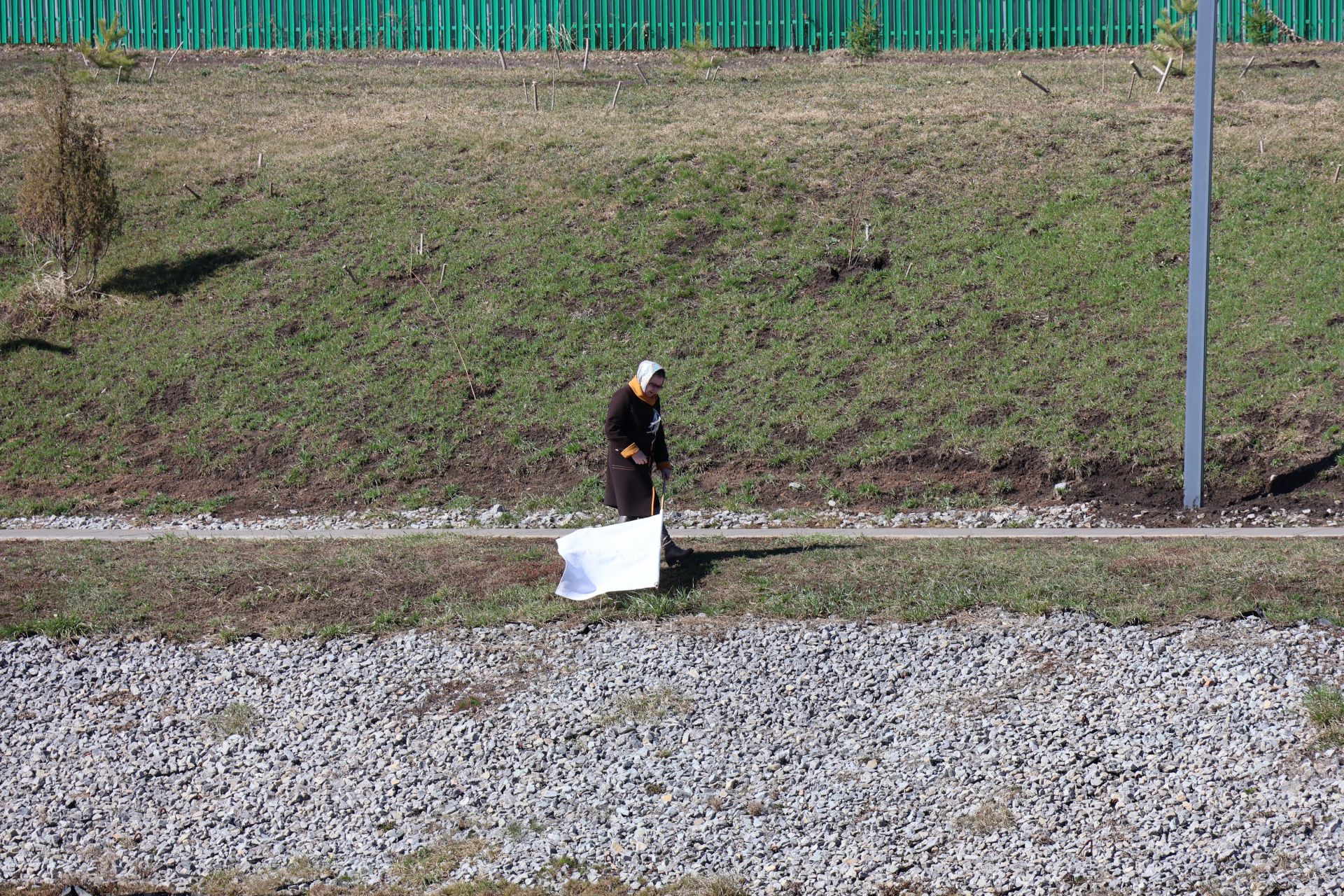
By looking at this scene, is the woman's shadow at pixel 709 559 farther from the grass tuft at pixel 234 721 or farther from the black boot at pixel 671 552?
the grass tuft at pixel 234 721

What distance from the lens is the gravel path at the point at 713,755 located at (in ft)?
19.6

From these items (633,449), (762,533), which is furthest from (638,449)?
(762,533)

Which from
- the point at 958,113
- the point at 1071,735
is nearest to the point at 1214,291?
the point at 958,113

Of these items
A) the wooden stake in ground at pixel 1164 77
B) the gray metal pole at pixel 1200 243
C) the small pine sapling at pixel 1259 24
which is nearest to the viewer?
the gray metal pole at pixel 1200 243

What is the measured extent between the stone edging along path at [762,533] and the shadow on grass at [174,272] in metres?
7.01

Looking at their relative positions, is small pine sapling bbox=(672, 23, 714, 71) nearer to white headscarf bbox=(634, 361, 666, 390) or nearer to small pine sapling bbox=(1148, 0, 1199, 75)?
small pine sapling bbox=(1148, 0, 1199, 75)

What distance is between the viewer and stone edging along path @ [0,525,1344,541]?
10797mm

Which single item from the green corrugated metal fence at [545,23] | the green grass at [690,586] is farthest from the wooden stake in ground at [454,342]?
the green corrugated metal fence at [545,23]

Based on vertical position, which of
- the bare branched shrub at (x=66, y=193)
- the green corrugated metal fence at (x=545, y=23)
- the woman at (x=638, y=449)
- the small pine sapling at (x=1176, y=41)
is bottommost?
the woman at (x=638, y=449)

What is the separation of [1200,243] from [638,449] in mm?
5989

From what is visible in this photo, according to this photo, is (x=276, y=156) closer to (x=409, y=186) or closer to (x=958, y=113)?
(x=409, y=186)

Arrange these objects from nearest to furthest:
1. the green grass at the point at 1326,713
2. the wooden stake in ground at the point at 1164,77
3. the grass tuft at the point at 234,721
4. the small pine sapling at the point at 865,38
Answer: the green grass at the point at 1326,713 → the grass tuft at the point at 234,721 → the wooden stake in ground at the point at 1164,77 → the small pine sapling at the point at 865,38

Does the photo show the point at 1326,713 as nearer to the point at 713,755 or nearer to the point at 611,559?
the point at 713,755

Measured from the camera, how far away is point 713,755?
6910mm
